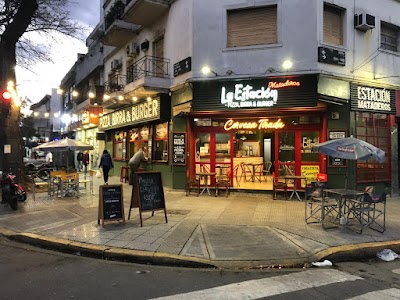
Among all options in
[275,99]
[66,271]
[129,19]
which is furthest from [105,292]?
[129,19]

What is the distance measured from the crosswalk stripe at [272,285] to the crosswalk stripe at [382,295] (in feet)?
1.84

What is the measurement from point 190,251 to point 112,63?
56.5 ft

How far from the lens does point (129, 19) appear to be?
15.9m

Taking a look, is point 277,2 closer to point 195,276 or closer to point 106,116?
point 195,276

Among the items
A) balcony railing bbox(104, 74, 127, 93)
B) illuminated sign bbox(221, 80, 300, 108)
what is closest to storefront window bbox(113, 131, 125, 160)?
balcony railing bbox(104, 74, 127, 93)

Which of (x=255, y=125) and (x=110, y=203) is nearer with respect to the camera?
(x=110, y=203)

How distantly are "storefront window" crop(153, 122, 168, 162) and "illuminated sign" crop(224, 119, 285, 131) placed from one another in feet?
10.2

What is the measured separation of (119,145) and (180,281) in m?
16.8

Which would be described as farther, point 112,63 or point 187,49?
point 112,63

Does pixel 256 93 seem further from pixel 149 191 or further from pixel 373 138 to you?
pixel 149 191

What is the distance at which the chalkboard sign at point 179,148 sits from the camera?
13484 mm

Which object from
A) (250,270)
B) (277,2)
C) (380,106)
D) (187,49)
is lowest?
(250,270)

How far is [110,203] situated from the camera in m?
8.18

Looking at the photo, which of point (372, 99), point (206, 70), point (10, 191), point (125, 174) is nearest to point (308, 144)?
point (372, 99)
